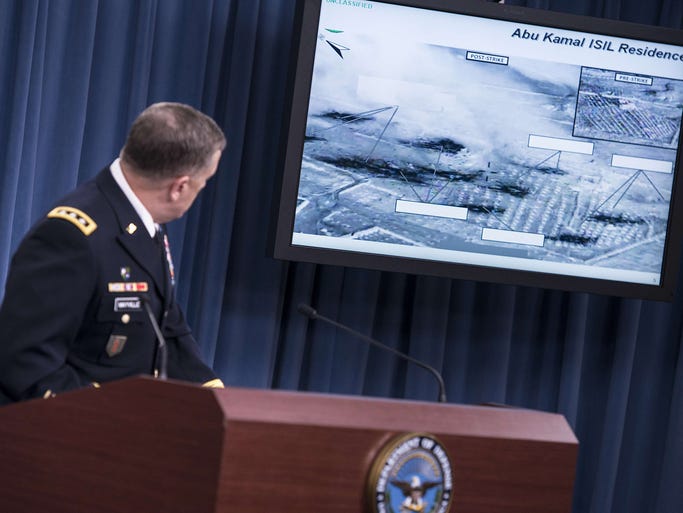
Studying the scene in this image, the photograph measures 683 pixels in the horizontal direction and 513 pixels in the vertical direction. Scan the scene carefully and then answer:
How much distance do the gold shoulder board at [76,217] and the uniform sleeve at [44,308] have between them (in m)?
0.01

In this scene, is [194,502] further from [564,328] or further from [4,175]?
[564,328]

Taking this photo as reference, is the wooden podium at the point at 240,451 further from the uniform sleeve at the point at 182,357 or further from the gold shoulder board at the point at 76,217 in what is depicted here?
the uniform sleeve at the point at 182,357

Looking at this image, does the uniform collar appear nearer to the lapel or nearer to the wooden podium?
the lapel

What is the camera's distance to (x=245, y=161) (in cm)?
354

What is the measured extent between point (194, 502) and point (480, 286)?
245cm

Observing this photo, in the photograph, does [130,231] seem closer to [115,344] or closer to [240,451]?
[115,344]

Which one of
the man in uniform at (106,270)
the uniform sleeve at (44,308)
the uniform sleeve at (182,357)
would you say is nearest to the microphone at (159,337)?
the man in uniform at (106,270)

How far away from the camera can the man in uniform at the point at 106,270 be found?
188 centimetres

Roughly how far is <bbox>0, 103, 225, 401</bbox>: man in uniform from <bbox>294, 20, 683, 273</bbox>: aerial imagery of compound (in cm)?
121

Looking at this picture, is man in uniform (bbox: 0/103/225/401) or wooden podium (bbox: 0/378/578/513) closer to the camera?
wooden podium (bbox: 0/378/578/513)

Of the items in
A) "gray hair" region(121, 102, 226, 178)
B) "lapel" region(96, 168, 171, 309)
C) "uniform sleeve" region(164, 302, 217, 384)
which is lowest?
"uniform sleeve" region(164, 302, 217, 384)

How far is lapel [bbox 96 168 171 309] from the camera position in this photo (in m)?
2.11

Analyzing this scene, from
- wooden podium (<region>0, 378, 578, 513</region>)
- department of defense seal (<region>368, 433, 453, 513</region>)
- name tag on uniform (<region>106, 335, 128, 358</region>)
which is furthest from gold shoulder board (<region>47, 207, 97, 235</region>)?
department of defense seal (<region>368, 433, 453, 513</region>)

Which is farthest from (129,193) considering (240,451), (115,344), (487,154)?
(487,154)
